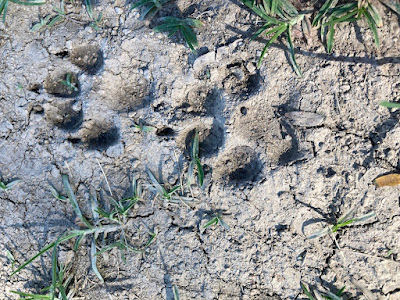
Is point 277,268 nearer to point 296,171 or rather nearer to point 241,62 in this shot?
point 296,171

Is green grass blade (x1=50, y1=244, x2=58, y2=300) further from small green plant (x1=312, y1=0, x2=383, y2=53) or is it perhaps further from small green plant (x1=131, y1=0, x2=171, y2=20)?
small green plant (x1=312, y1=0, x2=383, y2=53)

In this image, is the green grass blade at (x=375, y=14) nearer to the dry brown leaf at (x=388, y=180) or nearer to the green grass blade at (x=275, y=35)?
the green grass blade at (x=275, y=35)

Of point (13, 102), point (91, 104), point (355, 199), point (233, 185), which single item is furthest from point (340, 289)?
point (13, 102)

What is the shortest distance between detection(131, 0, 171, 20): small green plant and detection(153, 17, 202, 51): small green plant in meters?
0.09

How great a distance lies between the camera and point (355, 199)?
63.6 inches

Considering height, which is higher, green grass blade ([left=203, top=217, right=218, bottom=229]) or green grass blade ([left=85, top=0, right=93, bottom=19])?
green grass blade ([left=85, top=0, right=93, bottom=19])

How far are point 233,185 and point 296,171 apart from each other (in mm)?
297

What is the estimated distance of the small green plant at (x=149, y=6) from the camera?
1.76 m

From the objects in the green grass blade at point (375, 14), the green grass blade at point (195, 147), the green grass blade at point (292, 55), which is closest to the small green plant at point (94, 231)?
the green grass blade at point (195, 147)

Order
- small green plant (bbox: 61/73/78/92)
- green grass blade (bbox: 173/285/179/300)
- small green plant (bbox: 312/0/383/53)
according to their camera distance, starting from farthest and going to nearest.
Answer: small green plant (bbox: 61/73/78/92), green grass blade (bbox: 173/285/179/300), small green plant (bbox: 312/0/383/53)

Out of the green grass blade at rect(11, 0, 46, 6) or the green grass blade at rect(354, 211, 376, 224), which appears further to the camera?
the green grass blade at rect(11, 0, 46, 6)

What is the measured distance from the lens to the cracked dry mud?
162cm

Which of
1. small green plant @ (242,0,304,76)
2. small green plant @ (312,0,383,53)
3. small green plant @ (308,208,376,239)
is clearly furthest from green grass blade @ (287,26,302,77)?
small green plant @ (308,208,376,239)

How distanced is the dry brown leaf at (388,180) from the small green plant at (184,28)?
40.8 inches
